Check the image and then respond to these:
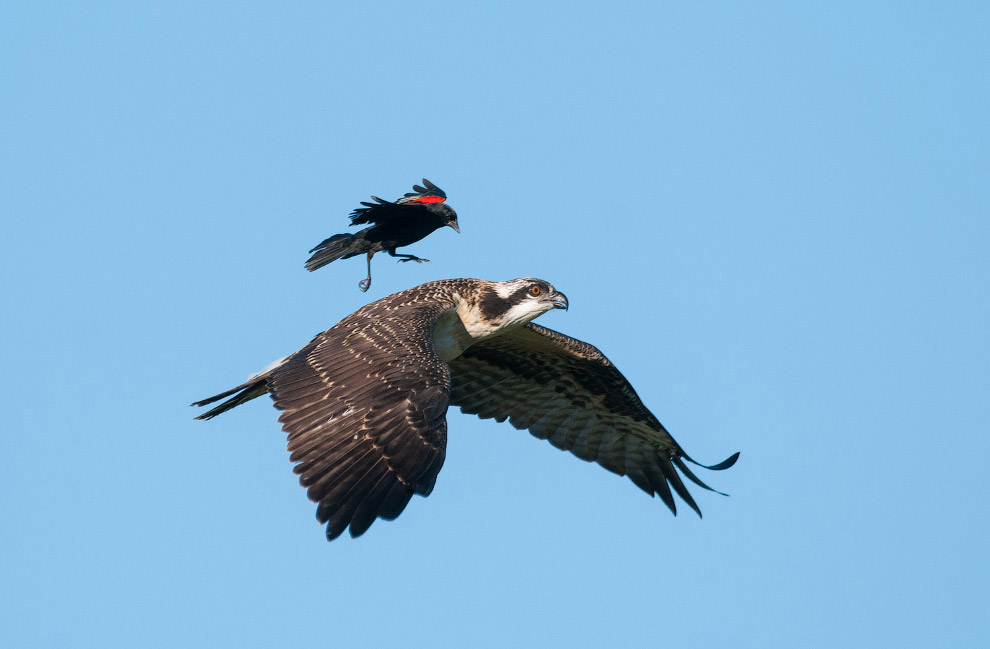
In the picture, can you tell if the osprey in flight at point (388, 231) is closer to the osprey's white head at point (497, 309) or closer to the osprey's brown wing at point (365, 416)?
the osprey's white head at point (497, 309)

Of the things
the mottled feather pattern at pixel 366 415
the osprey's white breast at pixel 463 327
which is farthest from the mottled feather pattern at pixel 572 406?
the mottled feather pattern at pixel 366 415

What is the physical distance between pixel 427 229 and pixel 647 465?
153 inches

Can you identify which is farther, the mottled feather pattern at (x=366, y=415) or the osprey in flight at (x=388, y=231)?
the osprey in flight at (x=388, y=231)

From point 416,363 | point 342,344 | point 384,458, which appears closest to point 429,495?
point 384,458

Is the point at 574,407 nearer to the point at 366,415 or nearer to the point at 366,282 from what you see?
the point at 366,282

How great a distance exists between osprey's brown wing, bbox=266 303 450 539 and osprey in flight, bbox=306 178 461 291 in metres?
1.09

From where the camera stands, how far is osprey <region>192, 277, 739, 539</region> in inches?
343

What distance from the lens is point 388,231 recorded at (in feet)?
38.4

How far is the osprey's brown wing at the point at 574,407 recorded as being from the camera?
43.2ft

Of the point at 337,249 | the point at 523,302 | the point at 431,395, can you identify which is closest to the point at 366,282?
the point at 337,249

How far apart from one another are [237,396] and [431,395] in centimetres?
243

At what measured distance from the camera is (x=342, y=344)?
10.5m

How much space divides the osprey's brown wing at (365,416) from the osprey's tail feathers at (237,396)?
0.47 meters

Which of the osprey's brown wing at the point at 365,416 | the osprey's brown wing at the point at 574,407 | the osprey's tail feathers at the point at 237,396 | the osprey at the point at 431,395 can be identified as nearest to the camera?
the osprey's brown wing at the point at 365,416
